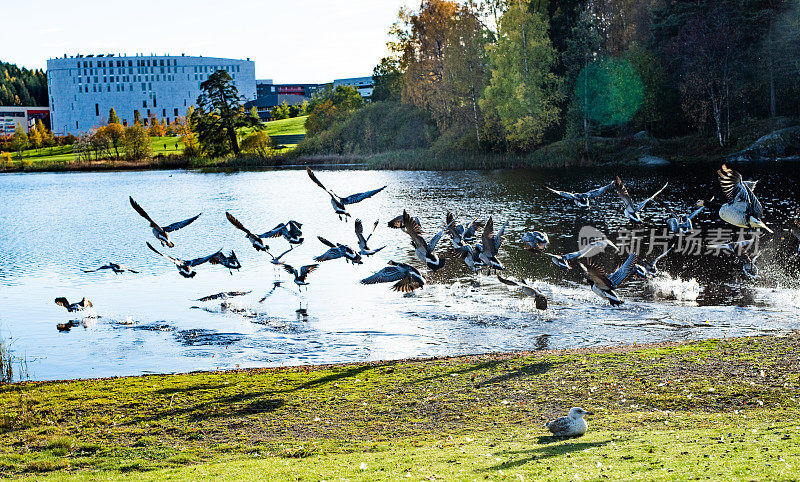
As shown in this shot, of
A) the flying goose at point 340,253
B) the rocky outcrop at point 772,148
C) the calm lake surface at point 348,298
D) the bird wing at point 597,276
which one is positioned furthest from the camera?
the rocky outcrop at point 772,148

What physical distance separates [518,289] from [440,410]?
13.0m

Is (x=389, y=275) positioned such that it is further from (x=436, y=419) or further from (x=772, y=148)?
(x=772, y=148)

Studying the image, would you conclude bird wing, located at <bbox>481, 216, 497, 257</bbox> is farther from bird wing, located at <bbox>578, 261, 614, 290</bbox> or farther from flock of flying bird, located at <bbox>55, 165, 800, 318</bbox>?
bird wing, located at <bbox>578, 261, 614, 290</bbox>

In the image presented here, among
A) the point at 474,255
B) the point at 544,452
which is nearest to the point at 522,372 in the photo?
the point at 544,452

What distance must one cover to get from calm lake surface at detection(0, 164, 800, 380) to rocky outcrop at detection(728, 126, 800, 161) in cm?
1656

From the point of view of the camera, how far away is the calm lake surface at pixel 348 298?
19188 millimetres

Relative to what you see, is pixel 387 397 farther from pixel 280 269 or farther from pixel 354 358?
pixel 280 269

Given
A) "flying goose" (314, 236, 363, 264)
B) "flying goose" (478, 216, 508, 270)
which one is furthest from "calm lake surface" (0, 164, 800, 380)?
"flying goose" (314, 236, 363, 264)

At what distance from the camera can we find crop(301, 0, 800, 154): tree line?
2881 inches

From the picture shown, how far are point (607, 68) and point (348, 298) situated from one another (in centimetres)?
6073

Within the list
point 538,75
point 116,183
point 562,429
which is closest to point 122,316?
point 562,429

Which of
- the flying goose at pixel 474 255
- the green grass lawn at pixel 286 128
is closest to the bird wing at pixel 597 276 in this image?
the flying goose at pixel 474 255

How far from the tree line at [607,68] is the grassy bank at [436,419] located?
6448 cm

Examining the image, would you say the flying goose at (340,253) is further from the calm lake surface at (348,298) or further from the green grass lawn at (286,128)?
the green grass lawn at (286,128)
